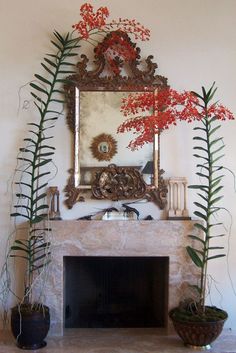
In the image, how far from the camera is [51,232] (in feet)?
10.7

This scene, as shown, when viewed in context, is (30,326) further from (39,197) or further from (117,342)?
(39,197)

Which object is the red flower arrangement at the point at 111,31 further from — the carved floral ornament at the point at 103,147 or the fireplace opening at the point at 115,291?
the fireplace opening at the point at 115,291

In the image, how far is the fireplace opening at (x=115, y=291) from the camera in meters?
3.48

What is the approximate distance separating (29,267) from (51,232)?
0.31 metres

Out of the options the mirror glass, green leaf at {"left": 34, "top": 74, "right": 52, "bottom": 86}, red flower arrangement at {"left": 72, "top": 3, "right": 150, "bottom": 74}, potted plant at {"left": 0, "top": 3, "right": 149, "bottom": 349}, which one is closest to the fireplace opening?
potted plant at {"left": 0, "top": 3, "right": 149, "bottom": 349}

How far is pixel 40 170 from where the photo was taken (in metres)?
3.42

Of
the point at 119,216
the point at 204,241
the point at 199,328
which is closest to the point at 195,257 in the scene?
the point at 204,241

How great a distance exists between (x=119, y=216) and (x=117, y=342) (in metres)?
0.91

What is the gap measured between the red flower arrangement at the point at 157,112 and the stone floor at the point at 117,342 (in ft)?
4.68

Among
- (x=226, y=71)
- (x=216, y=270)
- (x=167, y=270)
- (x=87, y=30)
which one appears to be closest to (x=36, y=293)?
(x=167, y=270)

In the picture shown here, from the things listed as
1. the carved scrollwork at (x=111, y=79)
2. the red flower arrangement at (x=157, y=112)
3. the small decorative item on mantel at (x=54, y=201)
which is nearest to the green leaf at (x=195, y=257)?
the red flower arrangement at (x=157, y=112)

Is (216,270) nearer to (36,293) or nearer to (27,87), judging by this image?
(36,293)

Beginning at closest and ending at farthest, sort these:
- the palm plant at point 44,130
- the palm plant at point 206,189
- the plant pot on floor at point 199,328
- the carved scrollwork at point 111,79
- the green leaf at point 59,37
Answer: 1. the plant pot on floor at point 199,328
2. the palm plant at point 206,189
3. the palm plant at point 44,130
4. the green leaf at point 59,37
5. the carved scrollwork at point 111,79

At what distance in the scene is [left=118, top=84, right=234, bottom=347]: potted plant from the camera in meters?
2.96
